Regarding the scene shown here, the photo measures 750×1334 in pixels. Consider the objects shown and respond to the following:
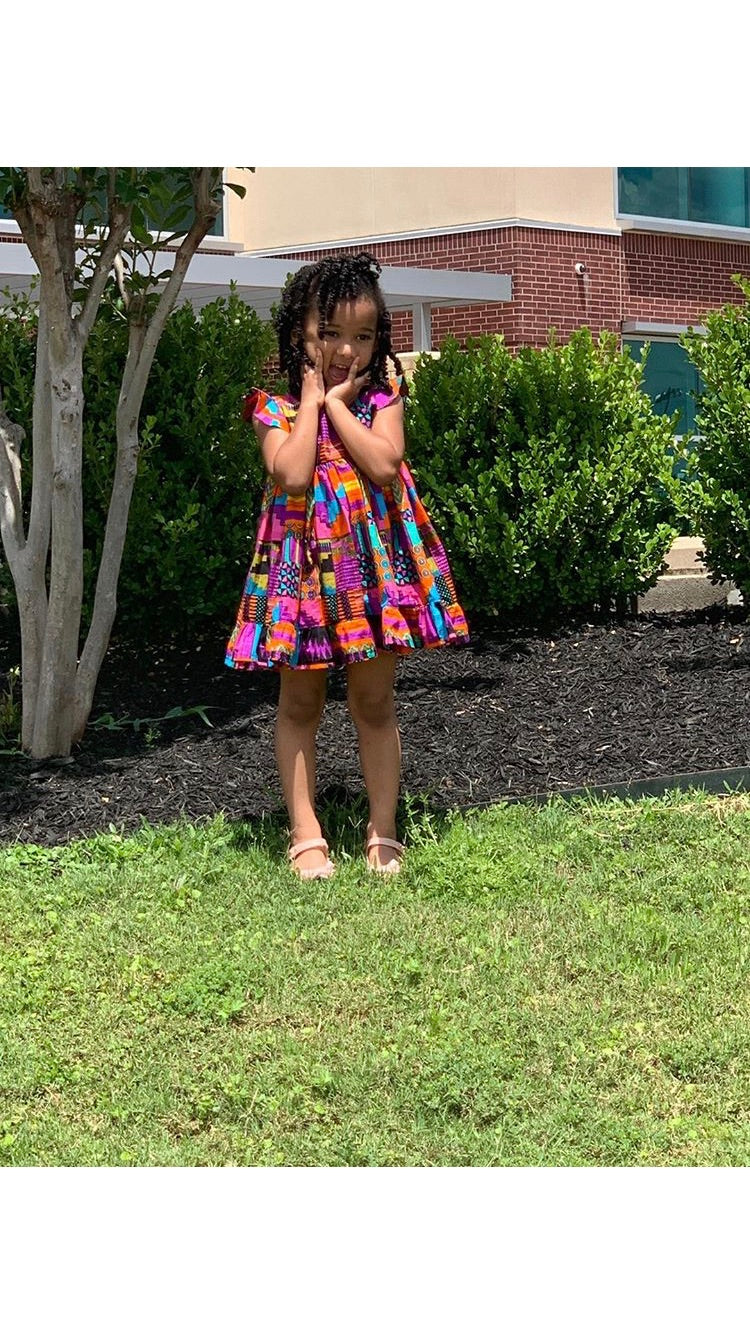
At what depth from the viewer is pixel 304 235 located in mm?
18047

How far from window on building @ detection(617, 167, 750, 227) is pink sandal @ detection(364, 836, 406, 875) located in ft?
44.8

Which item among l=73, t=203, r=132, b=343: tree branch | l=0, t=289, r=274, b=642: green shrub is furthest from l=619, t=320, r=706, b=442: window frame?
l=73, t=203, r=132, b=343: tree branch

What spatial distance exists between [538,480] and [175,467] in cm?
201

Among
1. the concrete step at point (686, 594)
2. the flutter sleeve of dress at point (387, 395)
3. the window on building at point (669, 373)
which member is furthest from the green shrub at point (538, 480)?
the window on building at point (669, 373)

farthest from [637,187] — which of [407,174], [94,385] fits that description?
[94,385]

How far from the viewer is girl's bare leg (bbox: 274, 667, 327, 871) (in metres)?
5.34

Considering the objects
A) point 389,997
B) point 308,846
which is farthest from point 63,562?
point 389,997

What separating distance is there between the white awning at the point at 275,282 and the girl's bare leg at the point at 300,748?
7.19m

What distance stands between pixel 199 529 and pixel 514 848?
3032 mm

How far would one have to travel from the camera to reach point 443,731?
6883mm

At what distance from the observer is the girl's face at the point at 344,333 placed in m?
5.16

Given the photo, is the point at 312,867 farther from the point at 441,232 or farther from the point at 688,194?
the point at 688,194

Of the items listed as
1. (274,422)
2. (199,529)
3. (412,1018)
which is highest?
(274,422)

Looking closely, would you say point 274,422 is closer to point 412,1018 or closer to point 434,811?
point 434,811
